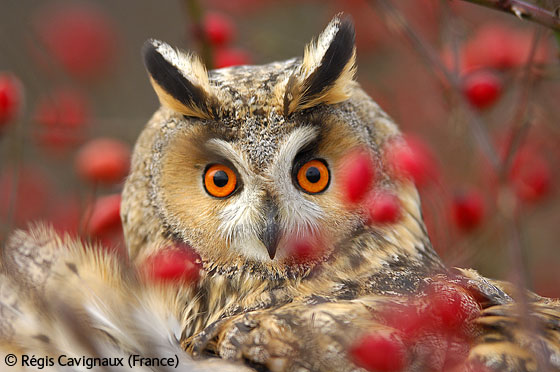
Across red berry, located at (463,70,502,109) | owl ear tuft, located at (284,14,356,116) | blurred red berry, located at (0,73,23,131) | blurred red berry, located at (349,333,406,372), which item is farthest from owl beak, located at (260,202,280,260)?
Result: blurred red berry, located at (0,73,23,131)

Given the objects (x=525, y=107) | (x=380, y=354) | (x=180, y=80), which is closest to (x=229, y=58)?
(x=180, y=80)

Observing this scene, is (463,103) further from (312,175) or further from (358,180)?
(312,175)

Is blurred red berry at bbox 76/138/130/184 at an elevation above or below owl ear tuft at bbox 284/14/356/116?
below

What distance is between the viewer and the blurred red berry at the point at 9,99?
2.60 metres

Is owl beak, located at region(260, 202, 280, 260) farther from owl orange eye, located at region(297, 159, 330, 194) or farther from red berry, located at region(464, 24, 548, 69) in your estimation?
red berry, located at region(464, 24, 548, 69)

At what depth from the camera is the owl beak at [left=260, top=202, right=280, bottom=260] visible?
2.20 metres

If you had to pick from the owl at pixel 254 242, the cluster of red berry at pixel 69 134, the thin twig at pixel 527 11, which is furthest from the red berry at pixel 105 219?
the thin twig at pixel 527 11

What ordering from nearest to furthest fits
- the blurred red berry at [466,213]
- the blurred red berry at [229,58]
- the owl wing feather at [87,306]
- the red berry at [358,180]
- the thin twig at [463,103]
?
the thin twig at [463,103]
the owl wing feather at [87,306]
the red berry at [358,180]
the blurred red berry at [466,213]
the blurred red berry at [229,58]

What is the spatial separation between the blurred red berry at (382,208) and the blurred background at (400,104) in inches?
4.5

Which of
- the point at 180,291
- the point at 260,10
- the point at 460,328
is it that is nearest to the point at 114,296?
the point at 180,291

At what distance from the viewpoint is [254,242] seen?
229 centimetres

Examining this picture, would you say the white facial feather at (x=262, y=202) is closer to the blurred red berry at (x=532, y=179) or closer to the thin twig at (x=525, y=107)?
the thin twig at (x=525, y=107)

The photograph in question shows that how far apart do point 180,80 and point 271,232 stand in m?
0.56

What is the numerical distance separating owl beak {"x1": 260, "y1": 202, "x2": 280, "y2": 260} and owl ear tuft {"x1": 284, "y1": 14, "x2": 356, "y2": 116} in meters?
0.29
